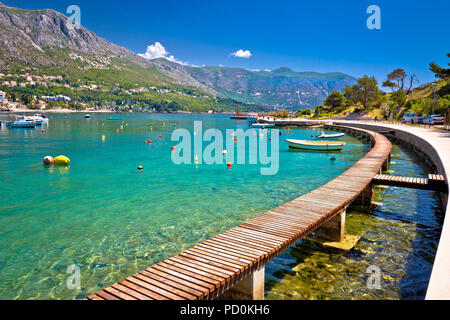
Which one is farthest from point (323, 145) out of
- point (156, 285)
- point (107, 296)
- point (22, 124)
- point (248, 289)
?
point (22, 124)

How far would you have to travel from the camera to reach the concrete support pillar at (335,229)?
1152 cm

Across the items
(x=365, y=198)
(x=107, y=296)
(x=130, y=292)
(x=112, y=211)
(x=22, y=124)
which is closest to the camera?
(x=107, y=296)

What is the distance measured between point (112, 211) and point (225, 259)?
11406mm

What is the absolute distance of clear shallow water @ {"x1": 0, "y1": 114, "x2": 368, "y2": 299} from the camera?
10258 mm

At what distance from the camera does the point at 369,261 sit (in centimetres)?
1042

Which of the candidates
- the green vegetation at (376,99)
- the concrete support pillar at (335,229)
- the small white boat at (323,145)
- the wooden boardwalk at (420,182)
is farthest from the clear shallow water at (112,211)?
the green vegetation at (376,99)

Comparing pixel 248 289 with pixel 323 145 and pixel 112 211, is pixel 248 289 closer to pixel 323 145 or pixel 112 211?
pixel 112 211

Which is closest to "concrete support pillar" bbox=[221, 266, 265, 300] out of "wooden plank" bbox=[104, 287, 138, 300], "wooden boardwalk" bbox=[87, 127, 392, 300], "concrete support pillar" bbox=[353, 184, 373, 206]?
"wooden boardwalk" bbox=[87, 127, 392, 300]

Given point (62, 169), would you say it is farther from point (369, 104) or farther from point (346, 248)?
point (369, 104)

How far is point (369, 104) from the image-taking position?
111m

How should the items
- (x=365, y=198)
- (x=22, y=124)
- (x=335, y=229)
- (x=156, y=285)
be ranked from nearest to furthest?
(x=156, y=285) < (x=335, y=229) < (x=365, y=198) < (x=22, y=124)

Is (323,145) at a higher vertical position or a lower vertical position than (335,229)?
higher

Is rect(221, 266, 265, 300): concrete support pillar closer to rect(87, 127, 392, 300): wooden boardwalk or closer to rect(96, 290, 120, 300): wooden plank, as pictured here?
rect(87, 127, 392, 300): wooden boardwalk
